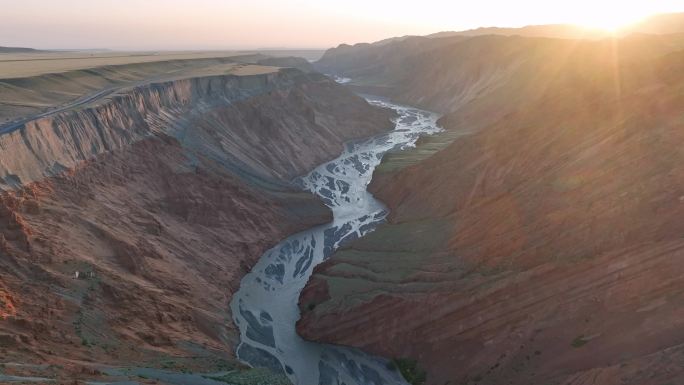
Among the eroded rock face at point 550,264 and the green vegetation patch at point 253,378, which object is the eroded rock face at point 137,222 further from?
the eroded rock face at point 550,264

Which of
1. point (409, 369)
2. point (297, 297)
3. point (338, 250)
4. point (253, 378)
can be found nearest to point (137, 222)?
point (297, 297)

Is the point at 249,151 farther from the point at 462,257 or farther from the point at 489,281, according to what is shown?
the point at 489,281

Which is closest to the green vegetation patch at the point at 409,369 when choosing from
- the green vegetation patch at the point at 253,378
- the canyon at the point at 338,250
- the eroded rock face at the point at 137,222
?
the canyon at the point at 338,250

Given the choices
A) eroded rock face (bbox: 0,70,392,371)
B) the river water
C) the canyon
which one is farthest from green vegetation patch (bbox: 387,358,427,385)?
eroded rock face (bbox: 0,70,392,371)

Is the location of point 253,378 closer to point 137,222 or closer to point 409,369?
point 409,369

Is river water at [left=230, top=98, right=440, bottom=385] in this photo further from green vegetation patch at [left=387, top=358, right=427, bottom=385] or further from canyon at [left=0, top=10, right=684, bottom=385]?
green vegetation patch at [left=387, top=358, right=427, bottom=385]

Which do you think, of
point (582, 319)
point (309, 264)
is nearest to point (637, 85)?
point (582, 319)
